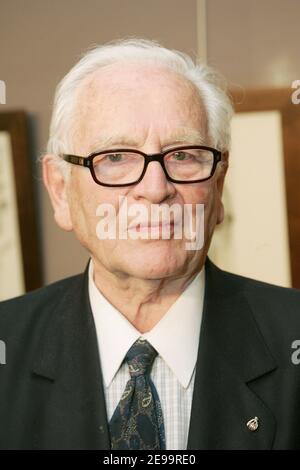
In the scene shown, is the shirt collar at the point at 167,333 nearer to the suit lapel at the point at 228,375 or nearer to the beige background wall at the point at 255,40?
the suit lapel at the point at 228,375

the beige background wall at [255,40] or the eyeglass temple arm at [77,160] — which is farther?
the beige background wall at [255,40]

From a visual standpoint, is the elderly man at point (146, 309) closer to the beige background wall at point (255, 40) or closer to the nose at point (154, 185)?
the nose at point (154, 185)

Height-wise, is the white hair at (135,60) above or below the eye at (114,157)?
above

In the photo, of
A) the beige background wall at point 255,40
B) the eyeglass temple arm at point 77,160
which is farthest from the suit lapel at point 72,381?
the beige background wall at point 255,40

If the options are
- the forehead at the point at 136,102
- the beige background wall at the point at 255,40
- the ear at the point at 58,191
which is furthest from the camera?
the beige background wall at the point at 255,40

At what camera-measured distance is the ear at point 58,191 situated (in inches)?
42.5

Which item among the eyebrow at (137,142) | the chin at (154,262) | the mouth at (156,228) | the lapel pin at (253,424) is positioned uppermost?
the eyebrow at (137,142)

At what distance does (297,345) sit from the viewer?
1061mm

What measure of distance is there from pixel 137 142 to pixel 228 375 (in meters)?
0.40

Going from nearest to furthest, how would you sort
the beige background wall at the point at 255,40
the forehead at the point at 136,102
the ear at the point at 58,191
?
the forehead at the point at 136,102
the ear at the point at 58,191
the beige background wall at the point at 255,40

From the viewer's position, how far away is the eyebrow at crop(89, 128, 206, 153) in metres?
0.95

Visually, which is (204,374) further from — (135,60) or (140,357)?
(135,60)

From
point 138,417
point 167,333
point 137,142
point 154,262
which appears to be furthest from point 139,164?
point 138,417

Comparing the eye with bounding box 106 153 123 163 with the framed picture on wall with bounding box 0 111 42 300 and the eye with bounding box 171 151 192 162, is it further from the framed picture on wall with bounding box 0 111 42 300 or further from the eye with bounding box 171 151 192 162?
the framed picture on wall with bounding box 0 111 42 300
